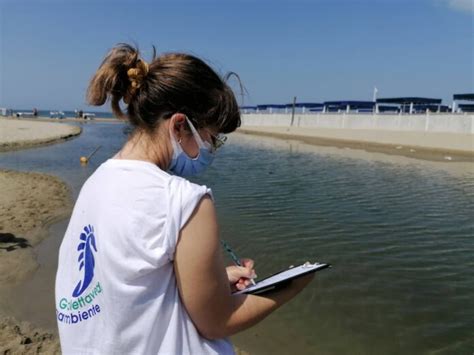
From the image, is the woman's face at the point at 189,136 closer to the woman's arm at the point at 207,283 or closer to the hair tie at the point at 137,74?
the hair tie at the point at 137,74

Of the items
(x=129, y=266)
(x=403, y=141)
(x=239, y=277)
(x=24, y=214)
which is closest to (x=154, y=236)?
(x=129, y=266)

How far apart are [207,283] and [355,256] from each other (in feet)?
22.3

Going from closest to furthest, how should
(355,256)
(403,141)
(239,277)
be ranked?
1. (239,277)
2. (355,256)
3. (403,141)

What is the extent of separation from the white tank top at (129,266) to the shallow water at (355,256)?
166cm

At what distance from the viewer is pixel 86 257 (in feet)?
4.79

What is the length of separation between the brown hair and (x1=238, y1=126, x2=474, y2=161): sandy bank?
2827cm

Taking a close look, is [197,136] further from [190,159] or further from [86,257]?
[86,257]

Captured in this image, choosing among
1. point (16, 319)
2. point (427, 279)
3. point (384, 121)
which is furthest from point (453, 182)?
point (384, 121)

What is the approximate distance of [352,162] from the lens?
80.3 feet

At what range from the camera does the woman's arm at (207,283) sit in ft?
4.15

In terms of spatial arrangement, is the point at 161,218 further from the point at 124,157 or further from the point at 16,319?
the point at 16,319

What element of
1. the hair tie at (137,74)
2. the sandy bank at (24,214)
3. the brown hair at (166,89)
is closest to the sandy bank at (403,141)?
the sandy bank at (24,214)

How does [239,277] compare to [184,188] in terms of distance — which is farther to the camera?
[239,277]

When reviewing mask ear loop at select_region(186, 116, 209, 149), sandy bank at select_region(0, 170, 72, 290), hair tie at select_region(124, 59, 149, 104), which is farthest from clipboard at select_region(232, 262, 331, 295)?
sandy bank at select_region(0, 170, 72, 290)
